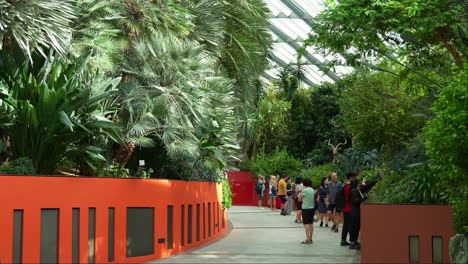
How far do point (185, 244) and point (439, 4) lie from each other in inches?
271

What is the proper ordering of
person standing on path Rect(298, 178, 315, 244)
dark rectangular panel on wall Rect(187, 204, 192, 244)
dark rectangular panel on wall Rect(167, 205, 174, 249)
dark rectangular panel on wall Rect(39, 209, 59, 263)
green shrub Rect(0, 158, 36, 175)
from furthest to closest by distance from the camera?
person standing on path Rect(298, 178, 315, 244)
dark rectangular panel on wall Rect(187, 204, 192, 244)
dark rectangular panel on wall Rect(167, 205, 174, 249)
green shrub Rect(0, 158, 36, 175)
dark rectangular panel on wall Rect(39, 209, 59, 263)

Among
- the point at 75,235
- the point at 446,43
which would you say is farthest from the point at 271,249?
the point at 446,43

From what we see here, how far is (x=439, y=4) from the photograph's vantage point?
13.0 metres

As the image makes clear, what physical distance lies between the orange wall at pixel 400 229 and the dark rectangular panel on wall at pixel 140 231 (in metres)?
3.93

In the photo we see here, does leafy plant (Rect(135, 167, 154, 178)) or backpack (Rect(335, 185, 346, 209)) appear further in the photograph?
backpack (Rect(335, 185, 346, 209))

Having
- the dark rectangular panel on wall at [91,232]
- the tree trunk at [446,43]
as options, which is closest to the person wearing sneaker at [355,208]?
the tree trunk at [446,43]

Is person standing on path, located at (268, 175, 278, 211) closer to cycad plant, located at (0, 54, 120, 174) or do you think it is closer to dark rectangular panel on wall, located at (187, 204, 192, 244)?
dark rectangular panel on wall, located at (187, 204, 192, 244)

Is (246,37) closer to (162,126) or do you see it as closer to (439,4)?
(162,126)

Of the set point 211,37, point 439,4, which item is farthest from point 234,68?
point 439,4

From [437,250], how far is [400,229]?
64 centimetres

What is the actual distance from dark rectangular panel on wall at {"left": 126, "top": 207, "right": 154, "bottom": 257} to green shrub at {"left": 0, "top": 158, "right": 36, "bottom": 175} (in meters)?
2.26

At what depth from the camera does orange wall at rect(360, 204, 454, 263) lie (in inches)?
459

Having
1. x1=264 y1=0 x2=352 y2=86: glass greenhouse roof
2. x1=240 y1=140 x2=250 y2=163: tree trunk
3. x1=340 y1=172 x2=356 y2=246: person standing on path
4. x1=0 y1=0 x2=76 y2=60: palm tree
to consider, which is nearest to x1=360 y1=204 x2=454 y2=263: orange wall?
x1=340 y1=172 x2=356 y2=246: person standing on path

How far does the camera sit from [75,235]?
12.0m
